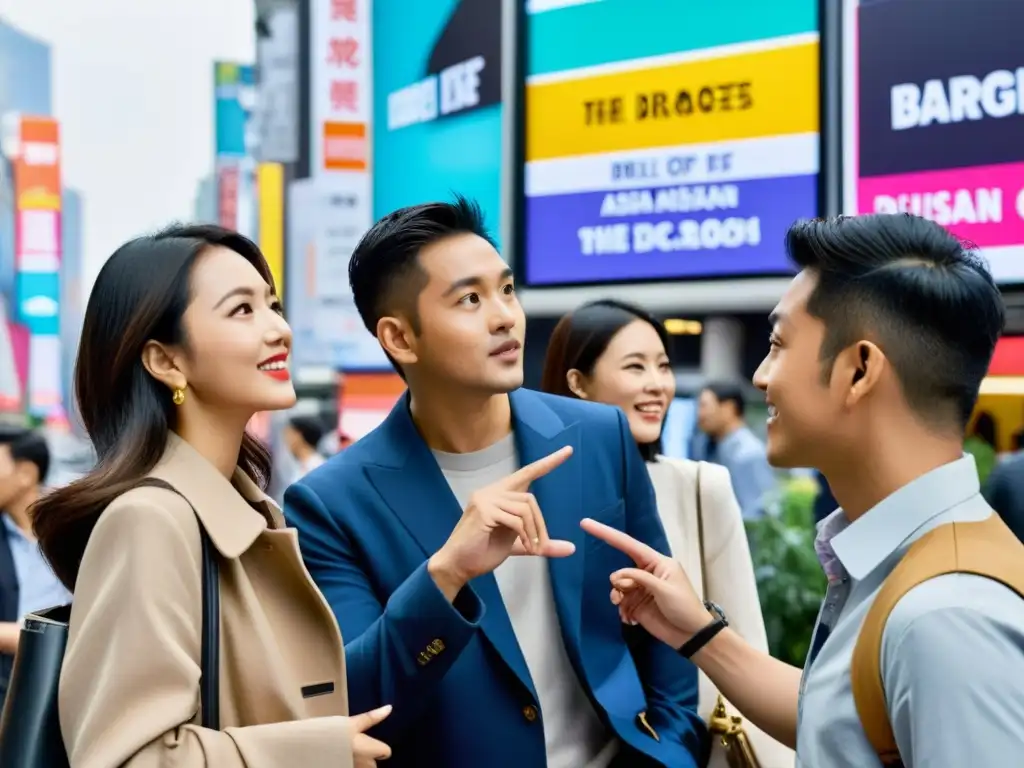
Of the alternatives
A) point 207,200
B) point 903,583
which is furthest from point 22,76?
point 903,583

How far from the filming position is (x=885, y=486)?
1510mm

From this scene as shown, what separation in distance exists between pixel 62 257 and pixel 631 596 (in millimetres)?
24920

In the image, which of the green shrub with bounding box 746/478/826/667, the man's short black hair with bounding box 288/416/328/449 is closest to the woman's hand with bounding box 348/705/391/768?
the green shrub with bounding box 746/478/826/667

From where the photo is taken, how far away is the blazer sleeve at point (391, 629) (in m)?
1.94

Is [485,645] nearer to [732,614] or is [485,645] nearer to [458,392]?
[458,392]

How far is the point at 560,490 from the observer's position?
2.26 metres

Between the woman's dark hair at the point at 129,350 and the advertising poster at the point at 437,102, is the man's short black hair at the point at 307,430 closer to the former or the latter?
the advertising poster at the point at 437,102

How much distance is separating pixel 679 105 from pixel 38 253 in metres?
20.4

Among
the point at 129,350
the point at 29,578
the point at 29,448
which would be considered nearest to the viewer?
the point at 129,350

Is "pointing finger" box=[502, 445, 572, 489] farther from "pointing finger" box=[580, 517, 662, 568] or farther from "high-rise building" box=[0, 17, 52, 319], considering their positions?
"high-rise building" box=[0, 17, 52, 319]

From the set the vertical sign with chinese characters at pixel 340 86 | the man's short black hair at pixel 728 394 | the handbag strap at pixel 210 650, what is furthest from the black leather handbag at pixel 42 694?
the vertical sign with chinese characters at pixel 340 86

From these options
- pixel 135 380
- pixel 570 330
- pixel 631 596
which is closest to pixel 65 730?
pixel 135 380

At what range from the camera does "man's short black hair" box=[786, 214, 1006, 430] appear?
1493mm

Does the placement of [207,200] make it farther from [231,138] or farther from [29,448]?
[29,448]
